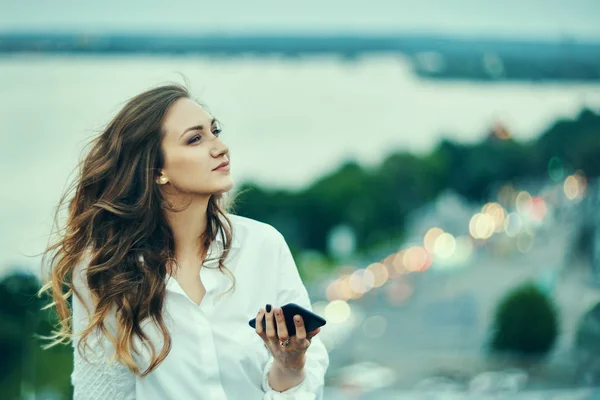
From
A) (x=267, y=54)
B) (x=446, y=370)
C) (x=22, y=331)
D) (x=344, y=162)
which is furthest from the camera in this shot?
(x=344, y=162)

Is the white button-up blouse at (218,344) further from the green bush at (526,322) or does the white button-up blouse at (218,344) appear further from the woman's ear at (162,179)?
the green bush at (526,322)

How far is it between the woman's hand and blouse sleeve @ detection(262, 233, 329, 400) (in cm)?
4

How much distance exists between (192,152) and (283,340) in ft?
1.31

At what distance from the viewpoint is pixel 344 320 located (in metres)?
46.2

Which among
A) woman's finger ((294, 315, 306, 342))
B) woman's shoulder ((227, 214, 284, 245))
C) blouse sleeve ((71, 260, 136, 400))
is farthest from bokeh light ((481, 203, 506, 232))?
woman's finger ((294, 315, 306, 342))

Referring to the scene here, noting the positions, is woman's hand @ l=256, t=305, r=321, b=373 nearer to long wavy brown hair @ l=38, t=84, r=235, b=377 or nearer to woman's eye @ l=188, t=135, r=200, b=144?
long wavy brown hair @ l=38, t=84, r=235, b=377

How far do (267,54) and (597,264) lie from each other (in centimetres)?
1803

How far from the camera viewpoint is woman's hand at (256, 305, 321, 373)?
4.53ft

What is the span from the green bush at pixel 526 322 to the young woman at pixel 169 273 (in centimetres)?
2146

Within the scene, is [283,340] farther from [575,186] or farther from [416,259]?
[416,259]

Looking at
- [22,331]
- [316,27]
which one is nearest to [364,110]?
[316,27]

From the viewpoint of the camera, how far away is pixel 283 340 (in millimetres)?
1403

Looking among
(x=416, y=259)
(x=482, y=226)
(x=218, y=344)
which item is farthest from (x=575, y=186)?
(x=218, y=344)

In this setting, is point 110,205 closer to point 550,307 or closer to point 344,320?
point 550,307
